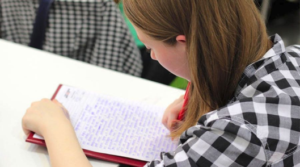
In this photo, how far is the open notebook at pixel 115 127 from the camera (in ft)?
2.41

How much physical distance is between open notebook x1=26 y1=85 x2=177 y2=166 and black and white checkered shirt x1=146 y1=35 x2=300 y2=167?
17 cm

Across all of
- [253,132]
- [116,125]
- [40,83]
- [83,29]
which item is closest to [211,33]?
[253,132]

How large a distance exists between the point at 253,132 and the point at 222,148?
0.06 metres

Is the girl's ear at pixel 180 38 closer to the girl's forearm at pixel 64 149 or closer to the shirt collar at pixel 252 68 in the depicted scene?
the shirt collar at pixel 252 68

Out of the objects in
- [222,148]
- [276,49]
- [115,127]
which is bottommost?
[115,127]

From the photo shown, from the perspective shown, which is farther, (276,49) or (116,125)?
(116,125)

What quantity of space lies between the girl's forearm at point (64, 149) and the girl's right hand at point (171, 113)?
217 mm

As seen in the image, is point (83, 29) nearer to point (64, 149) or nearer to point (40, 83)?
point (40, 83)

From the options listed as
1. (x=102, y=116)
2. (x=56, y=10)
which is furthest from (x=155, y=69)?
(x=102, y=116)

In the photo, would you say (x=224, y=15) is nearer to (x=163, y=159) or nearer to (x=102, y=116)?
(x=163, y=159)

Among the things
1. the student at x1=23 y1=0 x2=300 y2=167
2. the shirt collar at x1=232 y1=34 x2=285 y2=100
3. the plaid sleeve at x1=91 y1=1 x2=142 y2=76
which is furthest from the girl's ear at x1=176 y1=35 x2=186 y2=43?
the plaid sleeve at x1=91 y1=1 x2=142 y2=76

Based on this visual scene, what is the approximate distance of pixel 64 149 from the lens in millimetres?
692

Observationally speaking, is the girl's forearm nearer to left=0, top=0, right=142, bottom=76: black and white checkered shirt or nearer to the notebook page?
the notebook page

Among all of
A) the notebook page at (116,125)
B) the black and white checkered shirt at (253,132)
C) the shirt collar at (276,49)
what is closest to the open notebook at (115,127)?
the notebook page at (116,125)
